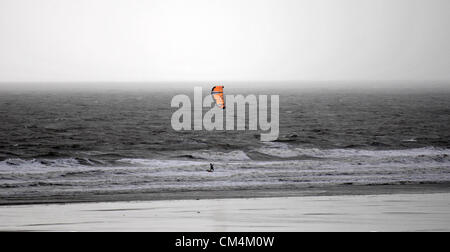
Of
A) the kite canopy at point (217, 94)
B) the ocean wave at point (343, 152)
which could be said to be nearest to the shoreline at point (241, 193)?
the kite canopy at point (217, 94)

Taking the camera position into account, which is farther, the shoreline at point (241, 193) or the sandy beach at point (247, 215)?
the shoreline at point (241, 193)

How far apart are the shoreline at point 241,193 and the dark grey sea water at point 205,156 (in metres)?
0.75

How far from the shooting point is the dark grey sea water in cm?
2264

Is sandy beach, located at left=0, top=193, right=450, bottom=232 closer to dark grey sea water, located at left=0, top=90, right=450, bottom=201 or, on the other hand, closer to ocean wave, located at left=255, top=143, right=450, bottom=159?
dark grey sea water, located at left=0, top=90, right=450, bottom=201

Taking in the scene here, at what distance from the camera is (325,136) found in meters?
44.0

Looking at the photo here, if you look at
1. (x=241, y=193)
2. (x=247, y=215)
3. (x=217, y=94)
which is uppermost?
(x=217, y=94)

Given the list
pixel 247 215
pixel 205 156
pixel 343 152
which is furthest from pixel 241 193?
pixel 343 152

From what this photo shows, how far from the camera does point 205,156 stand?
3241 centimetres

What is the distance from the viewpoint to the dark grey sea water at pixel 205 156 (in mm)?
22641

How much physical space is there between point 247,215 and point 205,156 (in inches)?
675

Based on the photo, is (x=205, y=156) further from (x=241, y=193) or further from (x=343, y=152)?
(x=241, y=193)

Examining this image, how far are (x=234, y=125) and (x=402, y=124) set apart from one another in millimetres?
18343

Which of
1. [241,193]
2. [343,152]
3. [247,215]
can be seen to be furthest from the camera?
[343,152]

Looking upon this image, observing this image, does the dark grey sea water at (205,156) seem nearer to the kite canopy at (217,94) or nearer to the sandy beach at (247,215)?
the sandy beach at (247,215)
